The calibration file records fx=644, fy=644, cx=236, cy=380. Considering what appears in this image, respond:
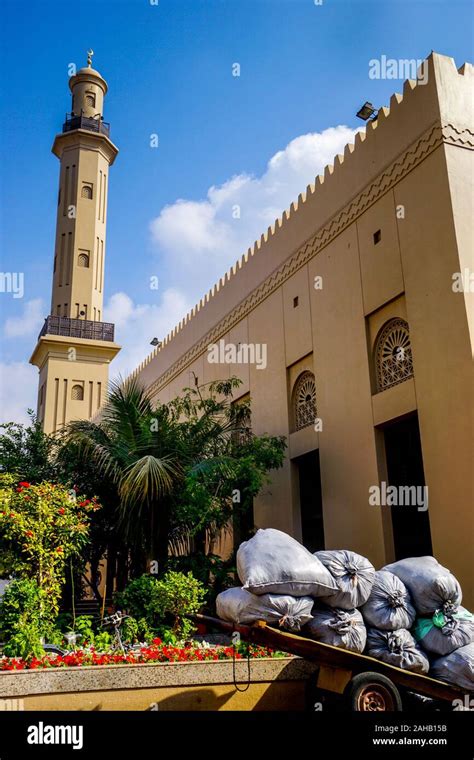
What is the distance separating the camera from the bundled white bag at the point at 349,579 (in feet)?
19.9

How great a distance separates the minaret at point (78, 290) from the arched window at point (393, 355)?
14499mm

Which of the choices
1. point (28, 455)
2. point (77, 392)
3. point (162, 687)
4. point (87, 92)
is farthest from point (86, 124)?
point (162, 687)

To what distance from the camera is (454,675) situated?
6.05 m

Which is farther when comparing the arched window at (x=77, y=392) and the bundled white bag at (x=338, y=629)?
the arched window at (x=77, y=392)

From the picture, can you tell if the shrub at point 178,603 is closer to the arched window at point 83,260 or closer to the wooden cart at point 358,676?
the wooden cart at point 358,676

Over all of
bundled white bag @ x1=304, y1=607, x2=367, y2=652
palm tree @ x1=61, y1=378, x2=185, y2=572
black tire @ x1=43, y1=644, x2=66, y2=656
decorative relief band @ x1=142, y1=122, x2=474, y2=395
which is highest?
decorative relief band @ x1=142, y1=122, x2=474, y2=395

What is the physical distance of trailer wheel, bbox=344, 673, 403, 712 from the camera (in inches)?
225

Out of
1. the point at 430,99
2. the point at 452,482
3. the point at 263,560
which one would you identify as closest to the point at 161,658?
the point at 263,560

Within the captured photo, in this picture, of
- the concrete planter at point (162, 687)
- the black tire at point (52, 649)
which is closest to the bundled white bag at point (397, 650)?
the concrete planter at point (162, 687)

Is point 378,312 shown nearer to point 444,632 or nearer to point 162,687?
point 444,632

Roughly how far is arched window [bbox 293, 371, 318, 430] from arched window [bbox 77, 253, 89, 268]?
13.1 metres
